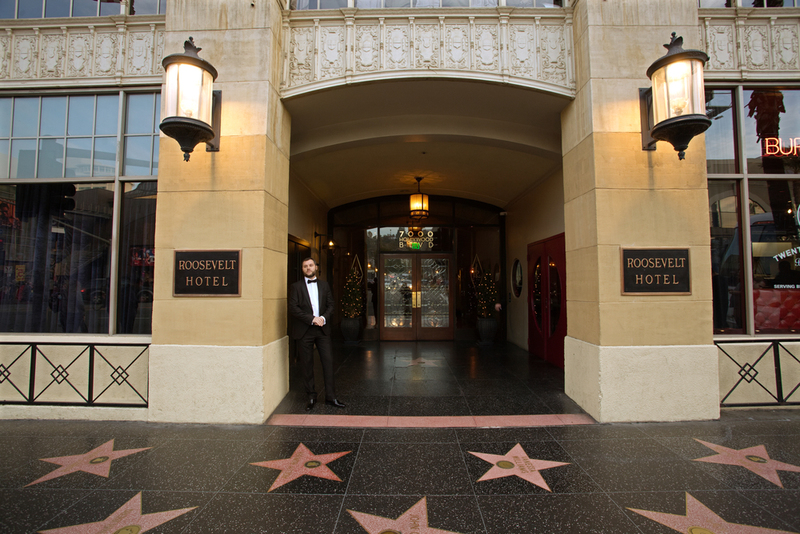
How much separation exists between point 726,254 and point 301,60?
20.7 feet

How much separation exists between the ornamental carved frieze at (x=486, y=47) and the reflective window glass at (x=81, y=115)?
5323 mm

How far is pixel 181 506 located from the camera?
9.64 feet

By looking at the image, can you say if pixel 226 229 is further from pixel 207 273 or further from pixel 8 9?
pixel 8 9

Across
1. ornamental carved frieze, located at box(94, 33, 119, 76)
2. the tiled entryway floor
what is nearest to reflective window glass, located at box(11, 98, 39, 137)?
ornamental carved frieze, located at box(94, 33, 119, 76)

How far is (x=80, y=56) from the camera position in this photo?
5305 mm

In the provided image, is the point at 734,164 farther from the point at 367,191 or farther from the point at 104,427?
the point at 104,427

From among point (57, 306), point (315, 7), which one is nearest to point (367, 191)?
point (315, 7)

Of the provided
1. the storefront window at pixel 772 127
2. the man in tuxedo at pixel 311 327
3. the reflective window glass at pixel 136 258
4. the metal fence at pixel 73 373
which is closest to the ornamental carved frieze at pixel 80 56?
the reflective window glass at pixel 136 258

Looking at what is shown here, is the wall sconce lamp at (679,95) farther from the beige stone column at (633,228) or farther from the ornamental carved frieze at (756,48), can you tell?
the ornamental carved frieze at (756,48)

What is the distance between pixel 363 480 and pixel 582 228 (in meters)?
3.88

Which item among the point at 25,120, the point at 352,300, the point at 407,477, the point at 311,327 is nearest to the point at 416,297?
the point at 352,300

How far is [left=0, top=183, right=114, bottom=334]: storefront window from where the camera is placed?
17.3 ft

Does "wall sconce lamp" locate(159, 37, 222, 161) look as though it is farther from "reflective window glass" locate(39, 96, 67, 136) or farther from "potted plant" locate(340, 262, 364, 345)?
"potted plant" locate(340, 262, 364, 345)

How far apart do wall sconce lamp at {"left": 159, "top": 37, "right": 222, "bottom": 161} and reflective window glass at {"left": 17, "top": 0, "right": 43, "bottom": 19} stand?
312 cm
